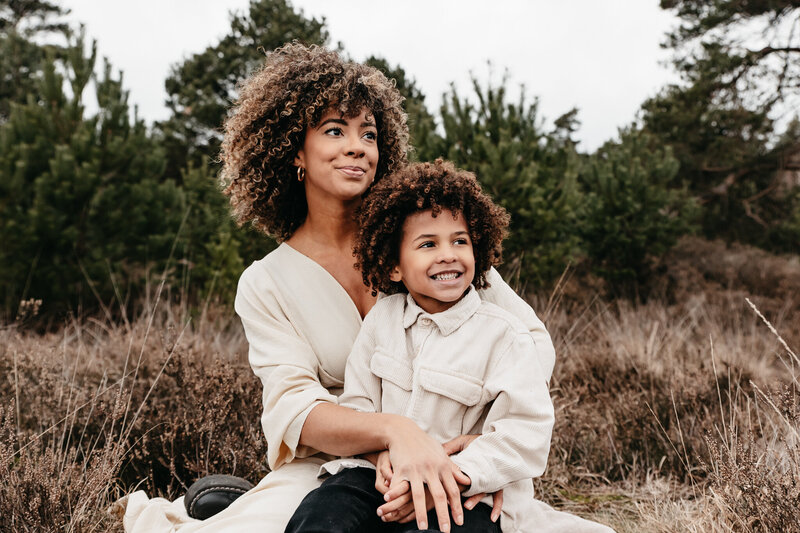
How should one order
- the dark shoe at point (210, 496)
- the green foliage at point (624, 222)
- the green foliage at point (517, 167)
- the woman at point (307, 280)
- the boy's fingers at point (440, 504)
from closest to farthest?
the boy's fingers at point (440, 504) → the woman at point (307, 280) → the dark shoe at point (210, 496) → the green foliage at point (517, 167) → the green foliage at point (624, 222)

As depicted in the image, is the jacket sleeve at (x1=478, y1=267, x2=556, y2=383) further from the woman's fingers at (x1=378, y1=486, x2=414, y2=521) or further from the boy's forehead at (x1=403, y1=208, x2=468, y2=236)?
the woman's fingers at (x1=378, y1=486, x2=414, y2=521)

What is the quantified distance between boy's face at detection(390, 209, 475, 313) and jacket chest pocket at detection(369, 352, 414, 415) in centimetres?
21

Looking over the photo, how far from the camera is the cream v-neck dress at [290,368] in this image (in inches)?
76.2

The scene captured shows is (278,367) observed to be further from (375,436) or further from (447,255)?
(447,255)

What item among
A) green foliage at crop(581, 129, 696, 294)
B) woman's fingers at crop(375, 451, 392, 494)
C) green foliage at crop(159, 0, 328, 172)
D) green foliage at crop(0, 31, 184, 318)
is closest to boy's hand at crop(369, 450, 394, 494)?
woman's fingers at crop(375, 451, 392, 494)

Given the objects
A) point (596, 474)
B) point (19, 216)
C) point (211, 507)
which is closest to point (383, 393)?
point (211, 507)

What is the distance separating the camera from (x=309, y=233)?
97.8 inches

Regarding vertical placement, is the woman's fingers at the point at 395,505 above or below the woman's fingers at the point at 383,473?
below

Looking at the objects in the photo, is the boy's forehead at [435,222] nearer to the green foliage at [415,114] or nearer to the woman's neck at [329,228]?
the woman's neck at [329,228]

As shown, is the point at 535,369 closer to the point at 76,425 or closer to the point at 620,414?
the point at 620,414

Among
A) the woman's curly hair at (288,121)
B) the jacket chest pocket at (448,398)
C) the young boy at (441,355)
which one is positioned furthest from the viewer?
the woman's curly hair at (288,121)

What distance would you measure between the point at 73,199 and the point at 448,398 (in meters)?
6.06

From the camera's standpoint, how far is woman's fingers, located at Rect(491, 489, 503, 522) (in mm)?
1686

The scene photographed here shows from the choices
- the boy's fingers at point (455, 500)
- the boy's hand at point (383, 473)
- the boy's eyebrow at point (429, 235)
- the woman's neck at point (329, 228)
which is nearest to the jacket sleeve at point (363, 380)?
the boy's hand at point (383, 473)
